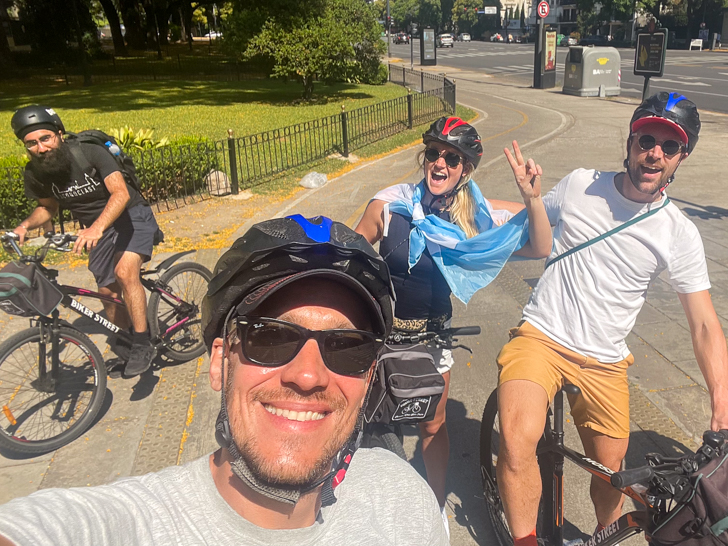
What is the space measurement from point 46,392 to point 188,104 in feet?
65.7

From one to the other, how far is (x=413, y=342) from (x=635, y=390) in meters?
2.55

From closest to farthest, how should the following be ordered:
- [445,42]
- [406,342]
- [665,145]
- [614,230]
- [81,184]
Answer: [665,145] → [614,230] → [406,342] → [81,184] → [445,42]

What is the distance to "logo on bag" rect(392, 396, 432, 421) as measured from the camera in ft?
8.39

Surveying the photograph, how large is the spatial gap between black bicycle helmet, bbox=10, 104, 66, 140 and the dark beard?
0.52 feet

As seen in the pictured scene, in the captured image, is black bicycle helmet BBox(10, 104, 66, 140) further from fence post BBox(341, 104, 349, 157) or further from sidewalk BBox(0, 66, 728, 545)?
fence post BBox(341, 104, 349, 157)

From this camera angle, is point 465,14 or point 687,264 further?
point 465,14

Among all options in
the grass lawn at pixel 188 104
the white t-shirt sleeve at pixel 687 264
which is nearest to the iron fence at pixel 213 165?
the grass lawn at pixel 188 104

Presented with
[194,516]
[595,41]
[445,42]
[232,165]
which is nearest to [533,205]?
[194,516]

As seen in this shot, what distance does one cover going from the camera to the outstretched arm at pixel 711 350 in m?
2.39

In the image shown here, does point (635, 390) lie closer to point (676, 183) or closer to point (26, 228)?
point (26, 228)

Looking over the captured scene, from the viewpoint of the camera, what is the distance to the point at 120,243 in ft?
14.6

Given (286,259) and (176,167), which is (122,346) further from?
(176,167)

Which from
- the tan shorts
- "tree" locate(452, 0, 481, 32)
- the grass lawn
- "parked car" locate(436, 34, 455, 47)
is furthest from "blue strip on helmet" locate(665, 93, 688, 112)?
"tree" locate(452, 0, 481, 32)

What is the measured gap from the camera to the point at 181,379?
4.88m
